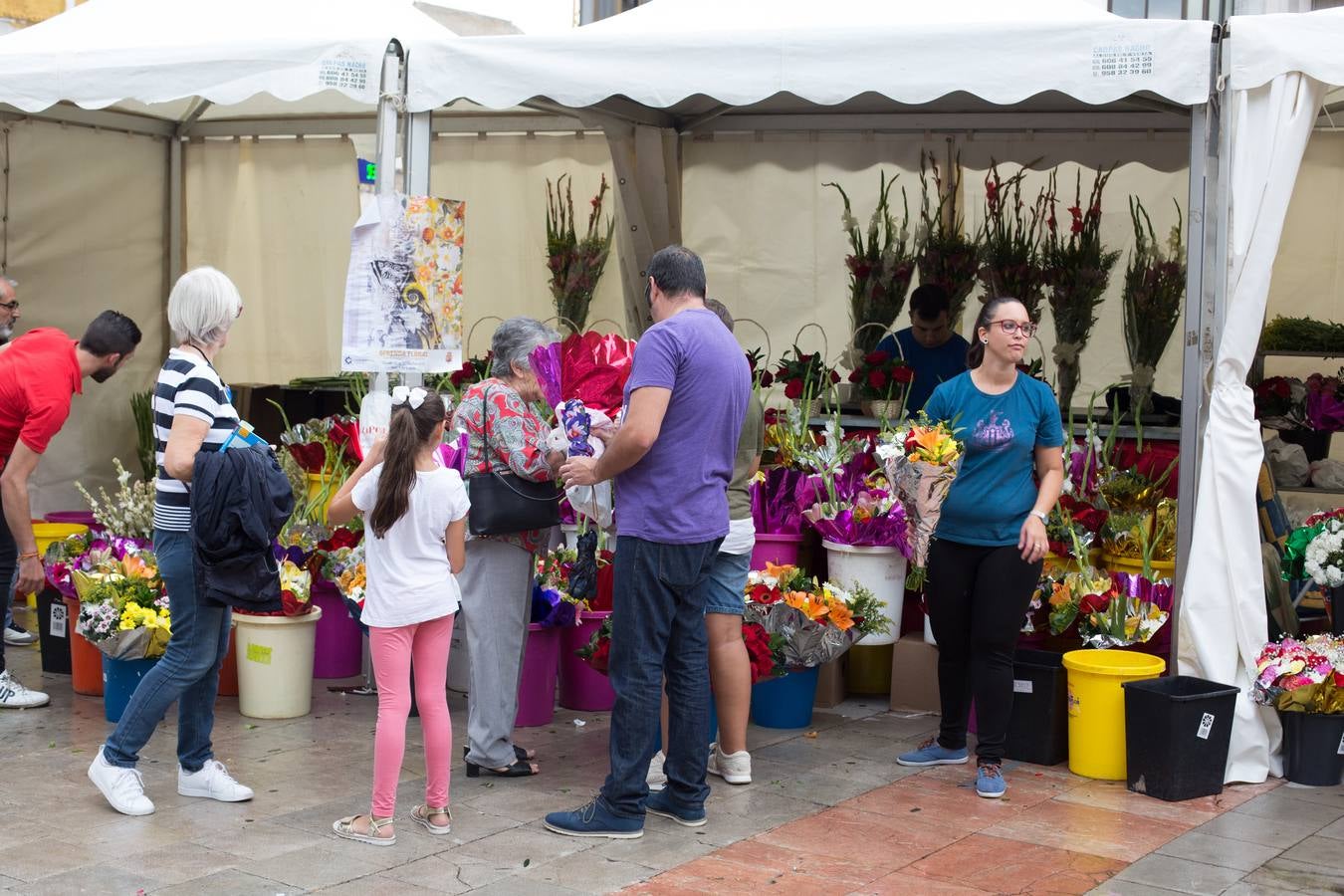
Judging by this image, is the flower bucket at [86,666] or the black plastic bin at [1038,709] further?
the flower bucket at [86,666]

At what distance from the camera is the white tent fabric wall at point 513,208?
8.42m

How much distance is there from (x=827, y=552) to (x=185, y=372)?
269cm

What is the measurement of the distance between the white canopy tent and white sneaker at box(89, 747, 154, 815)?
334 cm

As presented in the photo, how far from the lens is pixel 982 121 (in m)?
7.54

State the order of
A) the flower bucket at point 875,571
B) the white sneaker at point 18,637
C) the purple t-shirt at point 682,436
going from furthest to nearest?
1. the white sneaker at point 18,637
2. the flower bucket at point 875,571
3. the purple t-shirt at point 682,436

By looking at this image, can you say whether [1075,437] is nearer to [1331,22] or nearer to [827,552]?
[827,552]

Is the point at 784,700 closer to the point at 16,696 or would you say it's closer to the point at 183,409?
the point at 183,409

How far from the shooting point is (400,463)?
407 cm

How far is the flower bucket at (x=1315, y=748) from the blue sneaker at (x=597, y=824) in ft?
7.44

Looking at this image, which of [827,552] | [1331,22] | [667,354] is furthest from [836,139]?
[667,354]

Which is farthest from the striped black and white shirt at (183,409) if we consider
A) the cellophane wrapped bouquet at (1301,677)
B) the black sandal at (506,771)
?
the cellophane wrapped bouquet at (1301,677)

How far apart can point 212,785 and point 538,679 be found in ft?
4.40

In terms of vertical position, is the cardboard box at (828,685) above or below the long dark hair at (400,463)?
below

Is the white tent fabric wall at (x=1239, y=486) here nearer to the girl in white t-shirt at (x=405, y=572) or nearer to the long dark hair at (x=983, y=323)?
the long dark hair at (x=983, y=323)
